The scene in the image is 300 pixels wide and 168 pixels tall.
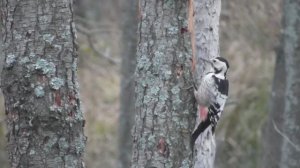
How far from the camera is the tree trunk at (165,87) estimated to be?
502 centimetres

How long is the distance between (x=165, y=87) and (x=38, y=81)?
3.88 ft

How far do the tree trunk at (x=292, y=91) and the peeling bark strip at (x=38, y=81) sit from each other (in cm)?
393

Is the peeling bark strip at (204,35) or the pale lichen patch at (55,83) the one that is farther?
the peeling bark strip at (204,35)

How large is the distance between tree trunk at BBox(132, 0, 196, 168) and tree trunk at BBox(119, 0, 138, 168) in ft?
13.3

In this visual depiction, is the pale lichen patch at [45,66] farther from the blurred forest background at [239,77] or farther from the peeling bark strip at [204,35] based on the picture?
the blurred forest background at [239,77]

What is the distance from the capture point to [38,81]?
161 inches

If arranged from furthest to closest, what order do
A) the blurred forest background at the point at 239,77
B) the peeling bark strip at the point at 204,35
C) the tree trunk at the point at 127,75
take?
the blurred forest background at the point at 239,77 < the tree trunk at the point at 127,75 < the peeling bark strip at the point at 204,35

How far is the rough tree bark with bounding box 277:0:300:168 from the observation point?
7.68 meters

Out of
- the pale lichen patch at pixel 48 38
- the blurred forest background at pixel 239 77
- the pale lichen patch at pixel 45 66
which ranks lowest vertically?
the blurred forest background at pixel 239 77

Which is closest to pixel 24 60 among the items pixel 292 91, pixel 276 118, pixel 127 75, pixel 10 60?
pixel 10 60

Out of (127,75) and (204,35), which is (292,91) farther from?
(127,75)

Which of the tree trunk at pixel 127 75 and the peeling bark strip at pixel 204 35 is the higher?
the peeling bark strip at pixel 204 35

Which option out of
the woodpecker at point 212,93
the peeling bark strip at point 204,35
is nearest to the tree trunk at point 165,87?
the woodpecker at point 212,93

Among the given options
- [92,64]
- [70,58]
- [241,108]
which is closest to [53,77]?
[70,58]
